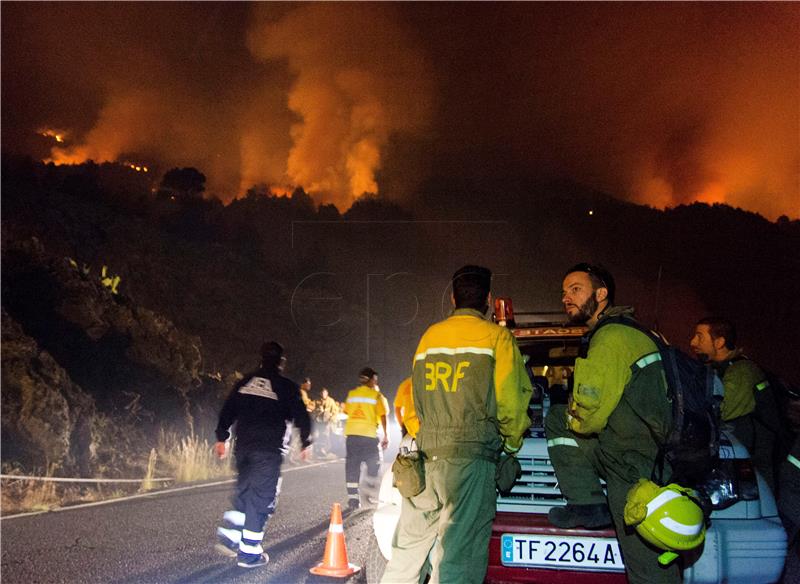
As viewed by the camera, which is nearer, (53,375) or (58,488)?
(58,488)

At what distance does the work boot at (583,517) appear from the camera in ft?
12.3

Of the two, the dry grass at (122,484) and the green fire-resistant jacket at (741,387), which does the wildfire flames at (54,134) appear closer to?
the dry grass at (122,484)

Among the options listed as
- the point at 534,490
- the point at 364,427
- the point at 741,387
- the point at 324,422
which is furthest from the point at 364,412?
the point at 324,422

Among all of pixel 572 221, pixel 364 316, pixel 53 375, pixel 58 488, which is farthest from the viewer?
pixel 572 221

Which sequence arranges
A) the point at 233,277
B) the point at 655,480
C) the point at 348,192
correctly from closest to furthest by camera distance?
the point at 655,480
the point at 233,277
the point at 348,192

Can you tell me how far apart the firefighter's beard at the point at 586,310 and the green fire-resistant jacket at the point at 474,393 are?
1.45 feet

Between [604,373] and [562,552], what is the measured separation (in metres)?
0.93

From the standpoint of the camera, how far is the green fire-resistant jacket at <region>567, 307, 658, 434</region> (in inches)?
138

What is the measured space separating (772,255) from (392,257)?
20293 millimetres

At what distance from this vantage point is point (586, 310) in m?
4.02

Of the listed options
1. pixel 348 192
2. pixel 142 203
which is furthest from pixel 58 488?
pixel 348 192

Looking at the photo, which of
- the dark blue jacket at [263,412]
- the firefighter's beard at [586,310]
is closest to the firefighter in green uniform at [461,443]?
the firefighter's beard at [586,310]

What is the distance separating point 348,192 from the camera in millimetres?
40656

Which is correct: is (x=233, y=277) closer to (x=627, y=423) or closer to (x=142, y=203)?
(x=142, y=203)
